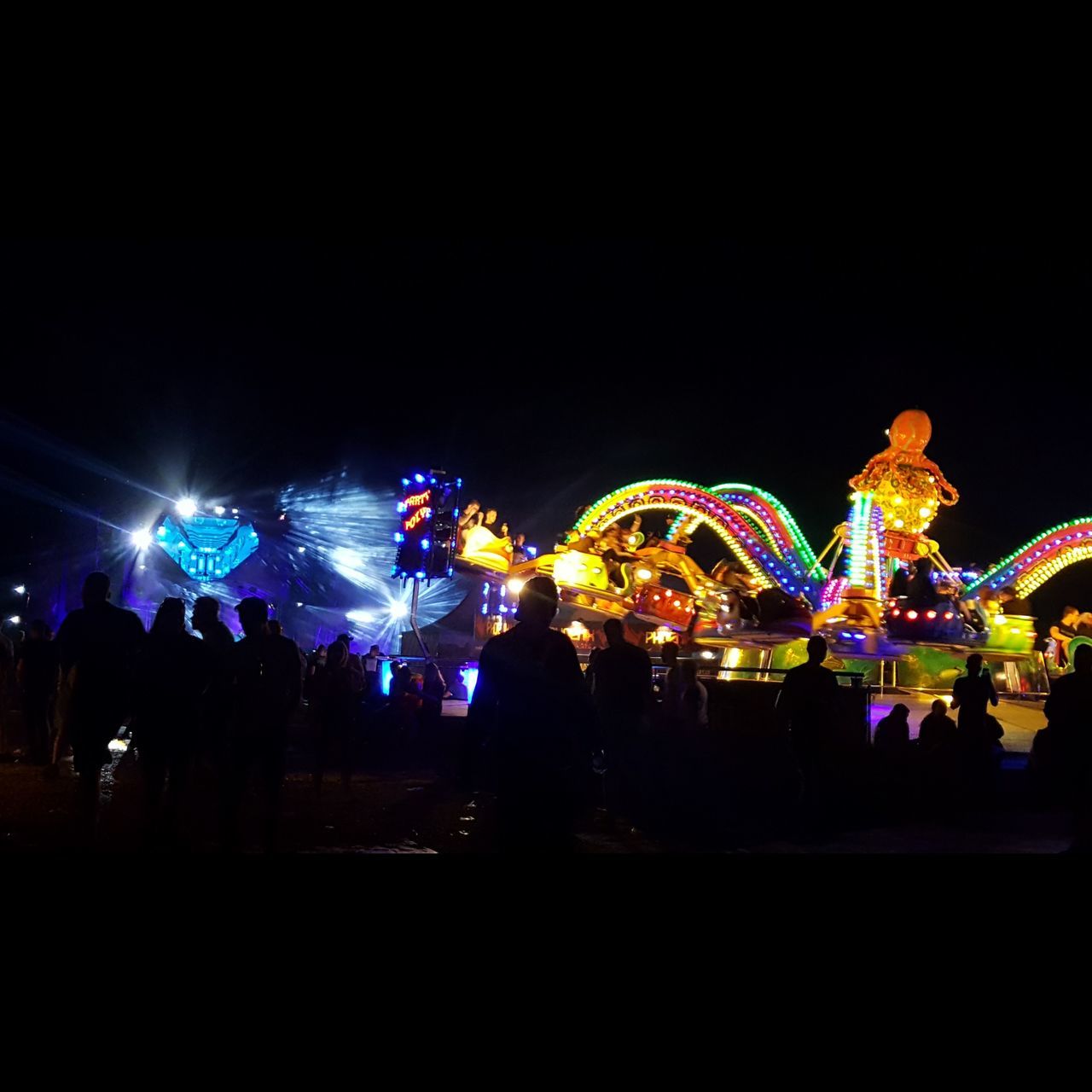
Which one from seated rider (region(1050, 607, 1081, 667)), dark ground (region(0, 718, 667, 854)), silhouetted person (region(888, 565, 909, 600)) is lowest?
dark ground (region(0, 718, 667, 854))

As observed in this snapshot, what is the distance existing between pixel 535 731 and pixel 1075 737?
4.21 metres

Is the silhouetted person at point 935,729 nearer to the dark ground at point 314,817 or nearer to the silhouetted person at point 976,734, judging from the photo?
the silhouetted person at point 976,734

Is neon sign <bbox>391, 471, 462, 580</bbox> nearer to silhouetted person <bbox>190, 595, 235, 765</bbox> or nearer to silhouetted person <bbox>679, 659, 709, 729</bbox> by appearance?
silhouetted person <bbox>679, 659, 709, 729</bbox>

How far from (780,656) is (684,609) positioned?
7.50 feet

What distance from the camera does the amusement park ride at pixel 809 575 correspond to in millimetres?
14898

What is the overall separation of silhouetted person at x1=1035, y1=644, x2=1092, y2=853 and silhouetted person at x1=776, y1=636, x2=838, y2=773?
5.68 feet

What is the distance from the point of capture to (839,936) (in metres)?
4.18

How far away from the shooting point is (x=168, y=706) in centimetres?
618

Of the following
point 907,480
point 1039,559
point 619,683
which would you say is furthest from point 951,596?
point 619,683

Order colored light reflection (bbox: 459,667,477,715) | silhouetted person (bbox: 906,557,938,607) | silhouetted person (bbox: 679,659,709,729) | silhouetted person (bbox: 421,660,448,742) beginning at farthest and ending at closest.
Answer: colored light reflection (bbox: 459,667,477,715) < silhouetted person (bbox: 906,557,938,607) < silhouetted person (bbox: 421,660,448,742) < silhouetted person (bbox: 679,659,709,729)

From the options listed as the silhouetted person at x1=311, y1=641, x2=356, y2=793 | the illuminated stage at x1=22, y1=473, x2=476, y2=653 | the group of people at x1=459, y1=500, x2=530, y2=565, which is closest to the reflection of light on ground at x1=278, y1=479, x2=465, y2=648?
the illuminated stage at x1=22, y1=473, x2=476, y2=653

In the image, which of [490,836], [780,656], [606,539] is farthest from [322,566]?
[490,836]

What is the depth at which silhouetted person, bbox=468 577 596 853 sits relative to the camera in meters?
4.06

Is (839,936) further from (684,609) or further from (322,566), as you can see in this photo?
(322,566)
